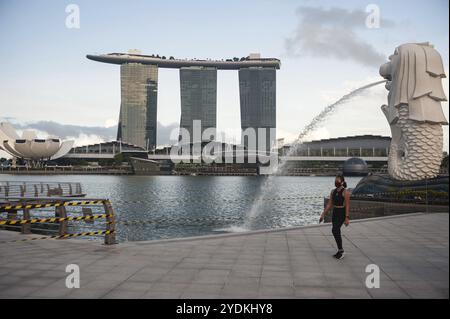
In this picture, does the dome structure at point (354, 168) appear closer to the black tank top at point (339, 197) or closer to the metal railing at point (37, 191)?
the metal railing at point (37, 191)

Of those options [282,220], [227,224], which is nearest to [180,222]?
[227,224]

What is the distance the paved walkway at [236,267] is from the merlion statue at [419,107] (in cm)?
1419

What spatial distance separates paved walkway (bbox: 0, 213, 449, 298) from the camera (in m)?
7.59

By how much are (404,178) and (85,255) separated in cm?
2252

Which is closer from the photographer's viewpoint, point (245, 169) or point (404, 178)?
point (404, 178)

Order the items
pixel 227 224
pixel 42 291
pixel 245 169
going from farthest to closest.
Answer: pixel 245 169 < pixel 227 224 < pixel 42 291

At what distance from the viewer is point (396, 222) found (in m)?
17.4

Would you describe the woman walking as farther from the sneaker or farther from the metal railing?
the metal railing

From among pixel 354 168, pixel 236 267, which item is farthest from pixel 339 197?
pixel 354 168

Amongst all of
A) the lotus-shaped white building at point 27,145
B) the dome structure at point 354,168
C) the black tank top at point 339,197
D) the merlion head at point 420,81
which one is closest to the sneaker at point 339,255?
the black tank top at point 339,197

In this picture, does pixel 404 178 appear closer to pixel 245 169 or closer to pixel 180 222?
pixel 180 222

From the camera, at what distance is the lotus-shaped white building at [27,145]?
147 meters


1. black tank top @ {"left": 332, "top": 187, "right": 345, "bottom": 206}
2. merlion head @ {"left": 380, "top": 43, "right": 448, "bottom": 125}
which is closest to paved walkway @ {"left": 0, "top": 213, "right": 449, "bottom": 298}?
black tank top @ {"left": 332, "top": 187, "right": 345, "bottom": 206}

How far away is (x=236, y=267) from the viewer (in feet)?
31.1
